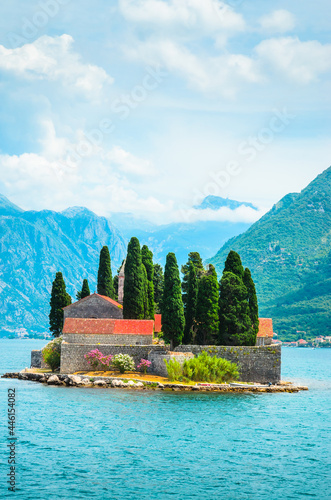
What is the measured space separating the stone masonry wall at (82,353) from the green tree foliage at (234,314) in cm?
570

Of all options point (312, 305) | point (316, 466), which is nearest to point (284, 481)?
point (316, 466)

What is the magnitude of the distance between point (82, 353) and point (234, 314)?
12924mm

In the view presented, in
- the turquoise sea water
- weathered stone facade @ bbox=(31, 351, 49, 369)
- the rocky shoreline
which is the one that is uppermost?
weathered stone facade @ bbox=(31, 351, 49, 369)

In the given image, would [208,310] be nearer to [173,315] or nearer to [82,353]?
[173,315]

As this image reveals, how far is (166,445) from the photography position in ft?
88.2

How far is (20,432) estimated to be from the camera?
2898 centimetres

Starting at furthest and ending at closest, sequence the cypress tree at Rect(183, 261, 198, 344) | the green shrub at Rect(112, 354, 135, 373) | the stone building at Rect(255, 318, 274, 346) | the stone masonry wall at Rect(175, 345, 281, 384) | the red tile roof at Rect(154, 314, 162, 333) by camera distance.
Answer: the red tile roof at Rect(154, 314, 162, 333)
the stone building at Rect(255, 318, 274, 346)
the cypress tree at Rect(183, 261, 198, 344)
the stone masonry wall at Rect(175, 345, 281, 384)
the green shrub at Rect(112, 354, 135, 373)

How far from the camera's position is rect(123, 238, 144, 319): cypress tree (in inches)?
2088

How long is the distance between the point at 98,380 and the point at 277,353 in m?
14.3

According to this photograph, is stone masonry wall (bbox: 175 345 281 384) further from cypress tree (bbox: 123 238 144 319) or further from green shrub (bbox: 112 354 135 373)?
cypress tree (bbox: 123 238 144 319)

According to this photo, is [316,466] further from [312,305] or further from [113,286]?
[312,305]

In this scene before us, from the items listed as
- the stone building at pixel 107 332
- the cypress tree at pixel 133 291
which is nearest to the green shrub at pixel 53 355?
the stone building at pixel 107 332

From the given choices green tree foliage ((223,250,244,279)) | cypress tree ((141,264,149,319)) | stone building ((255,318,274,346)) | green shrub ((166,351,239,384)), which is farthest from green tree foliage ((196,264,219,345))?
cypress tree ((141,264,149,319))

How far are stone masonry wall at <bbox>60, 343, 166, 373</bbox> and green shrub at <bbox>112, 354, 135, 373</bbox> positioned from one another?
55 centimetres
